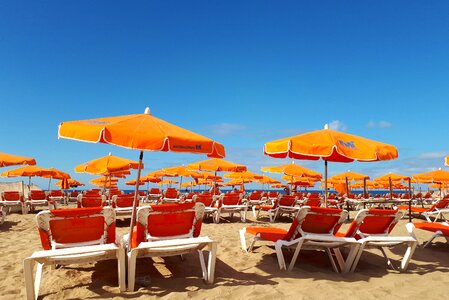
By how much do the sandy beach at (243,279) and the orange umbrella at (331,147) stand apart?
1.65 metres

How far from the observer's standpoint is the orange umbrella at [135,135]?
3.62 meters

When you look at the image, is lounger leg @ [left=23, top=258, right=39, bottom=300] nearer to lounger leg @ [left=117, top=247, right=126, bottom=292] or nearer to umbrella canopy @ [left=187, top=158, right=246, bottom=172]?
lounger leg @ [left=117, top=247, right=126, bottom=292]

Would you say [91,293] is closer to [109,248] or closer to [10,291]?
[109,248]

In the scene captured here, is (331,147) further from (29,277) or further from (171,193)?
(171,193)

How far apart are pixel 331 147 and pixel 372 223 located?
1233mm

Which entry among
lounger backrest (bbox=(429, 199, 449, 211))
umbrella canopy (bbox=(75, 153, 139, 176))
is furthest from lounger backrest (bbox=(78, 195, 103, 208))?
lounger backrest (bbox=(429, 199, 449, 211))

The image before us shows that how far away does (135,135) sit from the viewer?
3.68 m

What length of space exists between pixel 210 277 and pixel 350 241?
193cm

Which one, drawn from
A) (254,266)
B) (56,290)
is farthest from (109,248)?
(254,266)

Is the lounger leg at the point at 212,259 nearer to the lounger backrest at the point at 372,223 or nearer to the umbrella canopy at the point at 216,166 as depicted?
the lounger backrest at the point at 372,223

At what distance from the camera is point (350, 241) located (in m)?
4.34

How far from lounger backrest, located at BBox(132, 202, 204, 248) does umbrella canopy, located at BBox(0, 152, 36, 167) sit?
23.9ft

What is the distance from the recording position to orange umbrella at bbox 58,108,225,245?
362cm

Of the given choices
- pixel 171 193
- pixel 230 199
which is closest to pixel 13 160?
pixel 230 199
